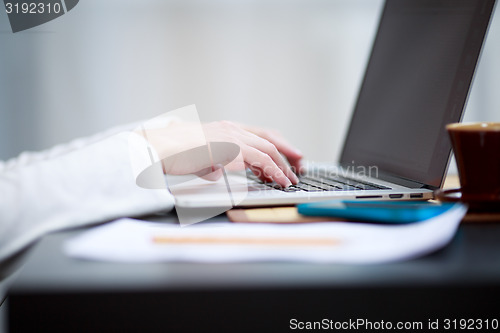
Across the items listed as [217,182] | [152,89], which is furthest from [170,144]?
[152,89]

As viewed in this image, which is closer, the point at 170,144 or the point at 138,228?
the point at 138,228

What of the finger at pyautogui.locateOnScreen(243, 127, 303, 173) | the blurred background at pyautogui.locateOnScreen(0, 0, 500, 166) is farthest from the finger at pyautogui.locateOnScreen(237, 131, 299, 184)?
the blurred background at pyautogui.locateOnScreen(0, 0, 500, 166)

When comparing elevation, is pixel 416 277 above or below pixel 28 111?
above

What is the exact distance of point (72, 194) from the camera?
50cm

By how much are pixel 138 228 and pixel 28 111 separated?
5.08 ft

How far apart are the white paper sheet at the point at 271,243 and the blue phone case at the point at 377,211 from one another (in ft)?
0.04

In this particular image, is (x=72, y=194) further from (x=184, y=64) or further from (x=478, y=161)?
(x=184, y=64)

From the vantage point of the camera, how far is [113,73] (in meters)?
1.81

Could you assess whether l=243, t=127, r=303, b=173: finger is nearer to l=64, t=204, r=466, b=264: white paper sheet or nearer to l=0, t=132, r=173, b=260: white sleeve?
l=0, t=132, r=173, b=260: white sleeve

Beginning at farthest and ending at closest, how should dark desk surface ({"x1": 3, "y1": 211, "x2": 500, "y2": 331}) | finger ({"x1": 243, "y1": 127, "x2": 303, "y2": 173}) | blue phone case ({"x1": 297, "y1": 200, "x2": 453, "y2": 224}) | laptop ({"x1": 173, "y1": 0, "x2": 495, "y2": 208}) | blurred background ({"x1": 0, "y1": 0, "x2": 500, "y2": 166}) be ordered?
blurred background ({"x1": 0, "y1": 0, "x2": 500, "y2": 166}) → finger ({"x1": 243, "y1": 127, "x2": 303, "y2": 173}) → laptop ({"x1": 173, "y1": 0, "x2": 495, "y2": 208}) → blue phone case ({"x1": 297, "y1": 200, "x2": 453, "y2": 224}) → dark desk surface ({"x1": 3, "y1": 211, "x2": 500, "y2": 331})

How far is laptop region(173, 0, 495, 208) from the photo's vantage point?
0.60 m

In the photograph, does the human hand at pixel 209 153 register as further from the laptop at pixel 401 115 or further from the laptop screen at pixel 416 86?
the laptop screen at pixel 416 86

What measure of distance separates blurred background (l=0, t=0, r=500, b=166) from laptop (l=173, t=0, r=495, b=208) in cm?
86

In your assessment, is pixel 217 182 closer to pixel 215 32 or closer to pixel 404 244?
pixel 404 244
